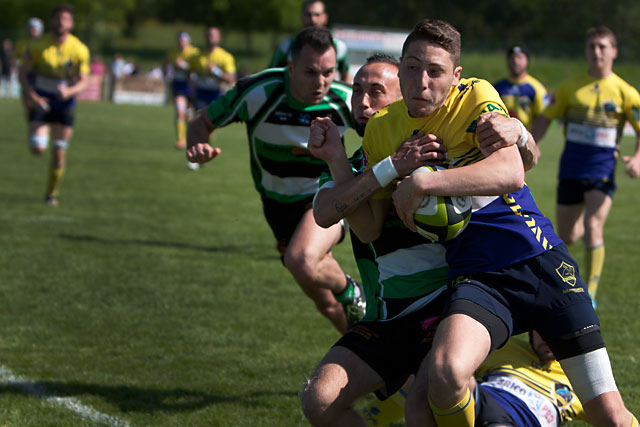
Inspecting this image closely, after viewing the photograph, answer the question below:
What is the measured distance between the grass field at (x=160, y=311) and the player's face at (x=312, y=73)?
1858 millimetres

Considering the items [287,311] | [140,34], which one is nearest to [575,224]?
[287,311]

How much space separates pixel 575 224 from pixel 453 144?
206 inches

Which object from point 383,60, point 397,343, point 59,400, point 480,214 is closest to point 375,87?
point 383,60

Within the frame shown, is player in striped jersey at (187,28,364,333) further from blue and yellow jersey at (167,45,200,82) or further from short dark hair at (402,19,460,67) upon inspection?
blue and yellow jersey at (167,45,200,82)

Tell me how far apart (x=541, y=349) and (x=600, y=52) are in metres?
4.23

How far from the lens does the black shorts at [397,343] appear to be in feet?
12.1

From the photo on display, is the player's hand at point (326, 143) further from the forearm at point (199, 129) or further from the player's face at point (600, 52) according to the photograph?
the player's face at point (600, 52)

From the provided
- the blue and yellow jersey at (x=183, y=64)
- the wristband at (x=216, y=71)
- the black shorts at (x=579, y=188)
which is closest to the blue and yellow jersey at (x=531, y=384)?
the black shorts at (x=579, y=188)

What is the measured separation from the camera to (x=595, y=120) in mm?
8180

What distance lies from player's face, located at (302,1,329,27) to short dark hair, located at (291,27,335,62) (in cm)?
380

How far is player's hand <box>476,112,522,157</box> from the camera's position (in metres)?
3.40

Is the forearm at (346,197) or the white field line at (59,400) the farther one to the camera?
the white field line at (59,400)

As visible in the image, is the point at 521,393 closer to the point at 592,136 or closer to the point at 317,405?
the point at 317,405

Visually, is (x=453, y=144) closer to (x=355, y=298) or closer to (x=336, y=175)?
(x=336, y=175)
